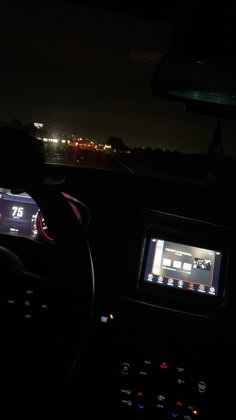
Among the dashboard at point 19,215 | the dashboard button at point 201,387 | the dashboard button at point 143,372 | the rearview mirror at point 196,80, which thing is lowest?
the dashboard button at point 201,387

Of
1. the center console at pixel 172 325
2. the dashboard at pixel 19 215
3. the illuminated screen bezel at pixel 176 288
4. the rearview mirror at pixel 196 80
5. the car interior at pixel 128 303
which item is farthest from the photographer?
the dashboard at pixel 19 215

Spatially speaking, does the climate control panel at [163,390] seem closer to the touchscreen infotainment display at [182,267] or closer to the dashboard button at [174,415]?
the dashboard button at [174,415]

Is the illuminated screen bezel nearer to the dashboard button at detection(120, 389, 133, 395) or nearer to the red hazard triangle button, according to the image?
the red hazard triangle button

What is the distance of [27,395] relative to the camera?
2.48 meters

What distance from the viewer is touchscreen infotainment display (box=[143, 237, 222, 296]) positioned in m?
2.81

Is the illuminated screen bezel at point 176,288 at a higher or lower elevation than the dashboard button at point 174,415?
higher

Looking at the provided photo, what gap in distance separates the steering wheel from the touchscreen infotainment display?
59 centimetres

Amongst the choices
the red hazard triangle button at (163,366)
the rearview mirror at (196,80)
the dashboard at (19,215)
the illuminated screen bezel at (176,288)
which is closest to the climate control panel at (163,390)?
the red hazard triangle button at (163,366)

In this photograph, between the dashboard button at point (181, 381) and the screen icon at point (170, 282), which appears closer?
the dashboard button at point (181, 381)

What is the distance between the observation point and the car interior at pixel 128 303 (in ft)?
8.29

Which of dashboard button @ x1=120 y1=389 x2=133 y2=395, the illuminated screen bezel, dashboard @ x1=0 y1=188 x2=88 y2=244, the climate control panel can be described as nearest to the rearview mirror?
the illuminated screen bezel

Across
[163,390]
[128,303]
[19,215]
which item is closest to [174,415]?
[163,390]

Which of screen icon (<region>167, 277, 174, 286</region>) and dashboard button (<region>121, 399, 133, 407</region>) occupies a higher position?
screen icon (<region>167, 277, 174, 286</region>)

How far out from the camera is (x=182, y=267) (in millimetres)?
2814
